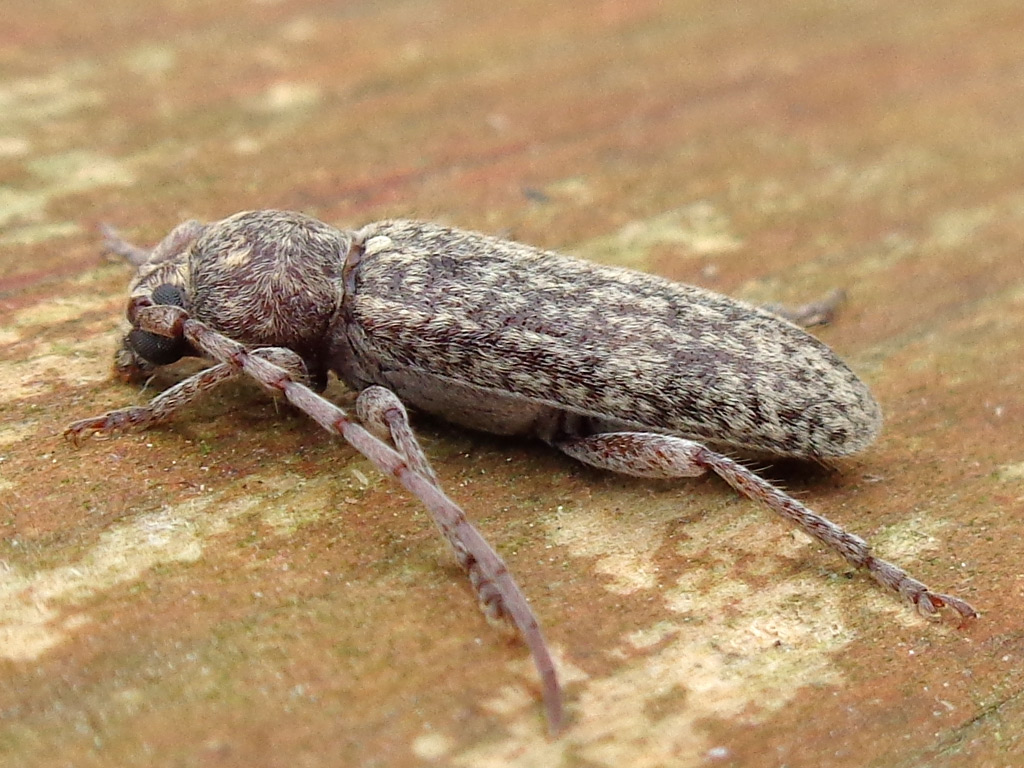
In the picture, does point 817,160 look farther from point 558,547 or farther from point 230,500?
point 230,500

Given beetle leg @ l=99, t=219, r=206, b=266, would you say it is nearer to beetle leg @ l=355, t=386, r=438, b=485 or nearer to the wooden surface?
the wooden surface

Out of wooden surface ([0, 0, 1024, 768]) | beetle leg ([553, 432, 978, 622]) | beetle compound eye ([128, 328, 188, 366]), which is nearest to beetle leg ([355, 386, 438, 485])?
wooden surface ([0, 0, 1024, 768])

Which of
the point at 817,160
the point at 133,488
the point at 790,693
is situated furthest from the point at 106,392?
the point at 817,160

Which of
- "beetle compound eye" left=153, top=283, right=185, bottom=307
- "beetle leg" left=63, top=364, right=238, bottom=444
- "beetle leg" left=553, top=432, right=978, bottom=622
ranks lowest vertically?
"beetle leg" left=553, top=432, right=978, bottom=622

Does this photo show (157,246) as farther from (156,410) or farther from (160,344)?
(156,410)

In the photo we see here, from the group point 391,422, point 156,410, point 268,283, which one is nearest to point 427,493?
point 391,422

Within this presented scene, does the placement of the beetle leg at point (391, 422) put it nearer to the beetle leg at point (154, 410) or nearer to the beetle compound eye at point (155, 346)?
the beetle leg at point (154, 410)

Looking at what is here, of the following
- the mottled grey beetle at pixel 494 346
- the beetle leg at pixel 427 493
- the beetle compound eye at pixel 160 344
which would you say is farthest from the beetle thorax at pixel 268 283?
the beetle leg at pixel 427 493
